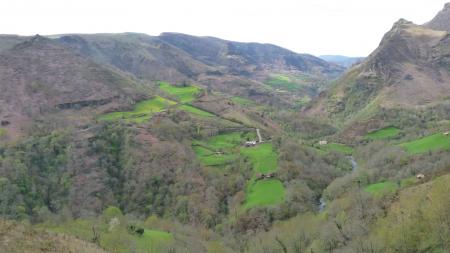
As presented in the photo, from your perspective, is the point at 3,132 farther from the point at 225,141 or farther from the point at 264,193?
the point at 264,193

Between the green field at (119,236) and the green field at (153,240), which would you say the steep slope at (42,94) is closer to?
the green field at (119,236)

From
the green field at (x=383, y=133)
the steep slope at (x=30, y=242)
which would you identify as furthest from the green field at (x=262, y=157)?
the steep slope at (x=30, y=242)

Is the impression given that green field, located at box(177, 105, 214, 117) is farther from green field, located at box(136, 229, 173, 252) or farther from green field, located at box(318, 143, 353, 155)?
green field, located at box(136, 229, 173, 252)

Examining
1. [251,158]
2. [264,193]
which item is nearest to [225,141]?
[251,158]

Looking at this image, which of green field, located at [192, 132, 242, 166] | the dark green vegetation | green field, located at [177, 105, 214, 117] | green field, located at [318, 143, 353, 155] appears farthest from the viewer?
green field, located at [177, 105, 214, 117]

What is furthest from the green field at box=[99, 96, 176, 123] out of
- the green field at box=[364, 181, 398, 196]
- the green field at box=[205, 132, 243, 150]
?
the green field at box=[364, 181, 398, 196]

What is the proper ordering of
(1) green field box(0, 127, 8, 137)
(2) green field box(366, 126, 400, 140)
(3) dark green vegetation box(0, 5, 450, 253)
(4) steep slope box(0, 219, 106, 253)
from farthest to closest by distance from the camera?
1. (2) green field box(366, 126, 400, 140)
2. (1) green field box(0, 127, 8, 137)
3. (3) dark green vegetation box(0, 5, 450, 253)
4. (4) steep slope box(0, 219, 106, 253)

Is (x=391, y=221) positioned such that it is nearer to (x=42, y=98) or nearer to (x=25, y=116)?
(x=25, y=116)
